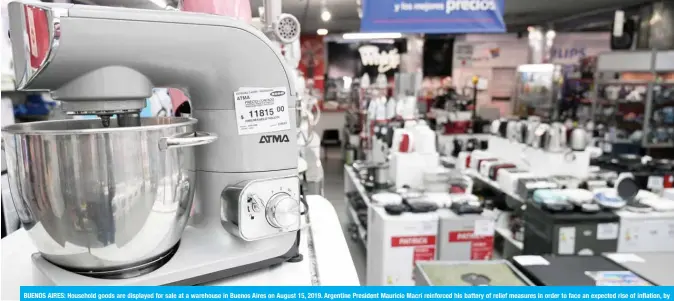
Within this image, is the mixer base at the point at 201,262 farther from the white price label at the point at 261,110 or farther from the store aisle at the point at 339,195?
the store aisle at the point at 339,195

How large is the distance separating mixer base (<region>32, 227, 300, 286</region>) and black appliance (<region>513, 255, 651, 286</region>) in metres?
1.20

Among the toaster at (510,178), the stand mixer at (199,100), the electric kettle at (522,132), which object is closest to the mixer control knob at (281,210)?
the stand mixer at (199,100)

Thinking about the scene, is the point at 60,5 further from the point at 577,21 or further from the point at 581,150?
the point at 577,21

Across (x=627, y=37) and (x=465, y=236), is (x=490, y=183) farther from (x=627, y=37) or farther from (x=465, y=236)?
(x=627, y=37)

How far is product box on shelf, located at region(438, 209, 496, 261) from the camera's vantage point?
9.87 ft

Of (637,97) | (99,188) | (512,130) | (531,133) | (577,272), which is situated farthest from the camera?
(637,97)

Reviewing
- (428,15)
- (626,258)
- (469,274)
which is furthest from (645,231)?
(428,15)

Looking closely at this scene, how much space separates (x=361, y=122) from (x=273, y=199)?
7.42 m

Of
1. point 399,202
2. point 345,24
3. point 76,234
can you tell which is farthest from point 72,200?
point 345,24

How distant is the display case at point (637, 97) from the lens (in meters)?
7.09

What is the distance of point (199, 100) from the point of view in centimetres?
85

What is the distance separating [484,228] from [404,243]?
540 mm

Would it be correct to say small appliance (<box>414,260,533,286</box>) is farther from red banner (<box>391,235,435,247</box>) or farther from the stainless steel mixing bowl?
the stainless steel mixing bowl

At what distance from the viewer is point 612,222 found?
116 inches
